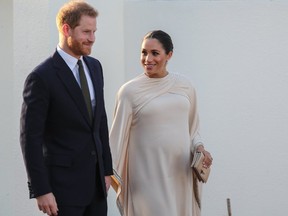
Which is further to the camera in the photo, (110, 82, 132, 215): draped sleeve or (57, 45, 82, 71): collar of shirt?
(110, 82, 132, 215): draped sleeve

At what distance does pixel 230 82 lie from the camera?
6.85 m

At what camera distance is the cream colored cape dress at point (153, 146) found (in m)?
5.20

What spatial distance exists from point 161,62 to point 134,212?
109 cm

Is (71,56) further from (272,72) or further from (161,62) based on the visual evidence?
(272,72)

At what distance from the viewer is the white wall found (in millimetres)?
6824

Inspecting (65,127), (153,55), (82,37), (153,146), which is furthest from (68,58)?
(153,146)

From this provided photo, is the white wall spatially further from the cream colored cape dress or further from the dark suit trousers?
the dark suit trousers

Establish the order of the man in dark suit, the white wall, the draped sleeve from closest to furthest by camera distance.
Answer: the man in dark suit, the draped sleeve, the white wall

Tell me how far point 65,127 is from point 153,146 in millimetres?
1185

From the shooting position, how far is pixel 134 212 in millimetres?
5305

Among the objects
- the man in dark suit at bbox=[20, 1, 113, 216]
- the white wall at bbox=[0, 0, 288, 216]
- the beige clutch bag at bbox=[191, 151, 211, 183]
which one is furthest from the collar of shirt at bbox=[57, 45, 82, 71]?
the white wall at bbox=[0, 0, 288, 216]

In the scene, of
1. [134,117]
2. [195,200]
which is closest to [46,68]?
[134,117]

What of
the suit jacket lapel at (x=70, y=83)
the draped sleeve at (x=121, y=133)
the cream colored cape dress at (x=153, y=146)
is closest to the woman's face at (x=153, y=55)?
the cream colored cape dress at (x=153, y=146)

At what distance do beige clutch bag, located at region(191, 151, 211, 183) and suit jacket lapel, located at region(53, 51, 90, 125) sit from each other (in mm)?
1247
